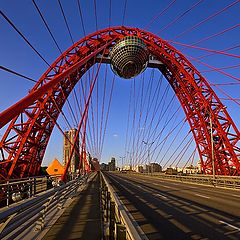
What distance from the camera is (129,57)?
162ft

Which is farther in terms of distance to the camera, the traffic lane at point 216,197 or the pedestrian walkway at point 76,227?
the traffic lane at point 216,197

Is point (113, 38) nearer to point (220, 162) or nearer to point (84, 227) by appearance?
point (220, 162)

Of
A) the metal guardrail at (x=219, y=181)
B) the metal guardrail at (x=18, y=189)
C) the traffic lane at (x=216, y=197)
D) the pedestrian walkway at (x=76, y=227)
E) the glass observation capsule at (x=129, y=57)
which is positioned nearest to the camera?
the pedestrian walkway at (x=76, y=227)

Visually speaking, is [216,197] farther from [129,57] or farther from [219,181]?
[129,57]

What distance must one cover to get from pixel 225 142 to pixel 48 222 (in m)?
39.5

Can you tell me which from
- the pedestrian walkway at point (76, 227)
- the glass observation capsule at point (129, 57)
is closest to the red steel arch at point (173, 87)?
the glass observation capsule at point (129, 57)

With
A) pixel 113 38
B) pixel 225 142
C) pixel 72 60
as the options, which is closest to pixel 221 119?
pixel 225 142

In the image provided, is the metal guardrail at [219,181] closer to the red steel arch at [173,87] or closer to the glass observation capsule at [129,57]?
the red steel arch at [173,87]

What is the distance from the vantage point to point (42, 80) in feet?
140

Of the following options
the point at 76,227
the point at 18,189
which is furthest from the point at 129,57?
the point at 76,227

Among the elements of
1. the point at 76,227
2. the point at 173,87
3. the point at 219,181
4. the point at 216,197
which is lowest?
the point at 76,227

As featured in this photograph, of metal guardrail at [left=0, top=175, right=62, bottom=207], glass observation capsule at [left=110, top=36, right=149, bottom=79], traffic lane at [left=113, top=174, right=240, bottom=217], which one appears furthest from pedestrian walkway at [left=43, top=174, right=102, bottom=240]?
glass observation capsule at [left=110, top=36, right=149, bottom=79]

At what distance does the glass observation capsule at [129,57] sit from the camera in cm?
4703

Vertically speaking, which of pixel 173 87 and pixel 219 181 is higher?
pixel 173 87
